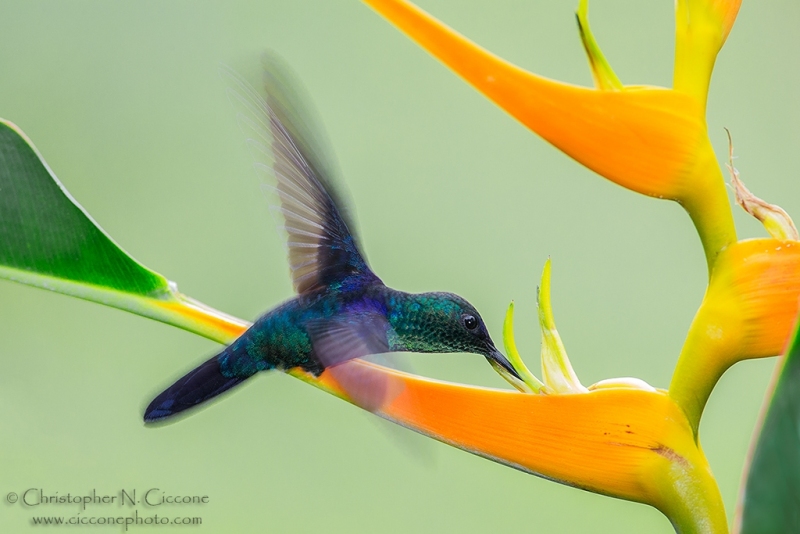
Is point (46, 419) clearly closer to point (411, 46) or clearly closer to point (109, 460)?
point (109, 460)

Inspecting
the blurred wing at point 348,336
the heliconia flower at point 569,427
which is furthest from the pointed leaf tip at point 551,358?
the blurred wing at point 348,336

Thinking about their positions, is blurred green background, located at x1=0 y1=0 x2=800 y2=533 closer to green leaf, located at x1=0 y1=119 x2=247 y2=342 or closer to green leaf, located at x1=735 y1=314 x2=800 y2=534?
green leaf, located at x1=0 y1=119 x2=247 y2=342

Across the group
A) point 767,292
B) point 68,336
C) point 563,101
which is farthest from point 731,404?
point 68,336

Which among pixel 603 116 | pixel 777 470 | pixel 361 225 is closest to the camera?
pixel 777 470

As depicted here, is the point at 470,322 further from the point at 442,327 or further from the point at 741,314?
the point at 741,314

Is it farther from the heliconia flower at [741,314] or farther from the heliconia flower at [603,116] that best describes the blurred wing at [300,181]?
the heliconia flower at [741,314]

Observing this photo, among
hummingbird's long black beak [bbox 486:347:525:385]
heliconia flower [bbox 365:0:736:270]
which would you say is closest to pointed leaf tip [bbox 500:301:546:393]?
hummingbird's long black beak [bbox 486:347:525:385]

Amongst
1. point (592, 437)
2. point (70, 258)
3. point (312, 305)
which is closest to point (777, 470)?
point (592, 437)
